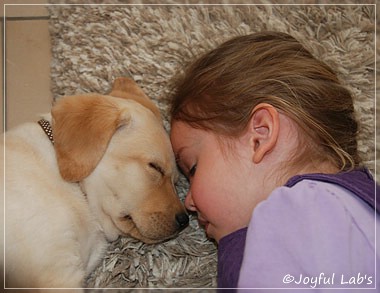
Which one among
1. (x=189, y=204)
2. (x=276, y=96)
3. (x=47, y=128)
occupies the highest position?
(x=276, y=96)

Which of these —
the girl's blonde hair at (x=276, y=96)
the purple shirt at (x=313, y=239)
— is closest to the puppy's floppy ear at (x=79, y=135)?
the girl's blonde hair at (x=276, y=96)

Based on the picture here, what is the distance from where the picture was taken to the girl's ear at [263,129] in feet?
5.03

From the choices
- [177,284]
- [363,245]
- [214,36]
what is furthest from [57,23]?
[363,245]

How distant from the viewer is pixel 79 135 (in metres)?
1.55

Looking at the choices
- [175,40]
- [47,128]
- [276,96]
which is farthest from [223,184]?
[175,40]

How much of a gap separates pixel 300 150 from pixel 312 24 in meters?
0.64

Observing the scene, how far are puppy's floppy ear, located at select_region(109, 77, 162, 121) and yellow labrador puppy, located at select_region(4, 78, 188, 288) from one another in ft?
0.29

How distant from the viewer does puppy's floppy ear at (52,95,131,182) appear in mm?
1551

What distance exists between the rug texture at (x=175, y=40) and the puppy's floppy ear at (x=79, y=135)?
37cm

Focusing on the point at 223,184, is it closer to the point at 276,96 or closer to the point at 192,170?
the point at 192,170

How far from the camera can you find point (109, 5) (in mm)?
2037

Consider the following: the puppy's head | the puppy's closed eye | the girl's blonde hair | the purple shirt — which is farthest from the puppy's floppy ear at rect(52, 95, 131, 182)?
the purple shirt

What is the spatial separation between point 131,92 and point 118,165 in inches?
13.3

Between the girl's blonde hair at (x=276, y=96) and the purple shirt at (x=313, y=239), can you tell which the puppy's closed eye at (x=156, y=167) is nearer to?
the girl's blonde hair at (x=276, y=96)
